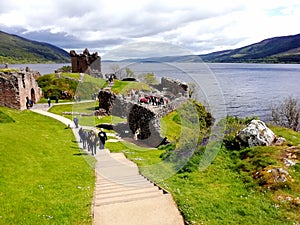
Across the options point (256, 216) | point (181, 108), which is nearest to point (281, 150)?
point (256, 216)

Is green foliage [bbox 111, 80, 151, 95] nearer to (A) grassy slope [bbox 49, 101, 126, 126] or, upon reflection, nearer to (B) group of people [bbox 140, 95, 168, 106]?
(A) grassy slope [bbox 49, 101, 126, 126]

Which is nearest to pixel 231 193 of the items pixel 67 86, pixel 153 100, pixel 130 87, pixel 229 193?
pixel 229 193

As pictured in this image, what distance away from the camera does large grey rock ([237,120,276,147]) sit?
22.0 metres

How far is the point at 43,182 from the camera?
54.0ft

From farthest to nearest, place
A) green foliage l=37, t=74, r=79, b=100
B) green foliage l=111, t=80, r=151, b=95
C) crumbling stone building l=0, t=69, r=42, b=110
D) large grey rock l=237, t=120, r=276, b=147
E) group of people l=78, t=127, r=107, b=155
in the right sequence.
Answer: green foliage l=37, t=74, r=79, b=100 → green foliage l=111, t=80, r=151, b=95 → crumbling stone building l=0, t=69, r=42, b=110 → group of people l=78, t=127, r=107, b=155 → large grey rock l=237, t=120, r=276, b=147

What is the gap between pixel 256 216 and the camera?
13016 millimetres

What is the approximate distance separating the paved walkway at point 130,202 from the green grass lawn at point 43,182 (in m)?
0.59

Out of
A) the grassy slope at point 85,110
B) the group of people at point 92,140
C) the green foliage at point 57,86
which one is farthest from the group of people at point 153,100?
the green foliage at point 57,86

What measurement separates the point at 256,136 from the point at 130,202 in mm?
12649

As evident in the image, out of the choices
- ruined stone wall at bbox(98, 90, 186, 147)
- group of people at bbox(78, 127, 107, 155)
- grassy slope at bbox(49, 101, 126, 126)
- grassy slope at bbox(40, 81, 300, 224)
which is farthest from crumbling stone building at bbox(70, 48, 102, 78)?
grassy slope at bbox(40, 81, 300, 224)

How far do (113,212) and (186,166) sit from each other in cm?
803

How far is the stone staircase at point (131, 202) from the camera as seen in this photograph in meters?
12.2

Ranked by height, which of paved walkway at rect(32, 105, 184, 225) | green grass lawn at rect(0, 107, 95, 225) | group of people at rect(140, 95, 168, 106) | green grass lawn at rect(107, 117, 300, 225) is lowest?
green grass lawn at rect(107, 117, 300, 225)

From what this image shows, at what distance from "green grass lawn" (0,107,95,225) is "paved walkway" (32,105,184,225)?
1.94ft
